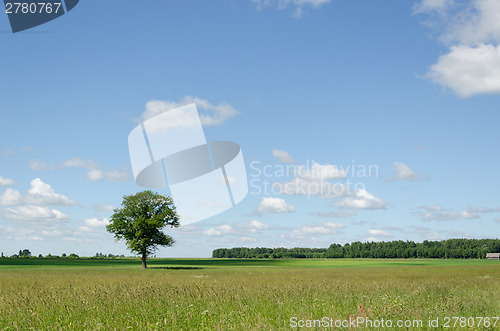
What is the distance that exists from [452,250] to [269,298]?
661 ft

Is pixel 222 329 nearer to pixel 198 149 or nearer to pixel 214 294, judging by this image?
pixel 214 294

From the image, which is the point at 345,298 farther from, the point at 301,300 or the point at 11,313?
the point at 11,313

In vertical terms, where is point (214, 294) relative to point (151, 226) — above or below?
below

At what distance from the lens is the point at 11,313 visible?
433 inches

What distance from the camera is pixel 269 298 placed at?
40.0 ft

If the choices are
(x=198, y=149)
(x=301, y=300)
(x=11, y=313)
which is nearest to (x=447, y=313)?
(x=301, y=300)

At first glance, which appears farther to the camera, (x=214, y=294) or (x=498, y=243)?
(x=498, y=243)

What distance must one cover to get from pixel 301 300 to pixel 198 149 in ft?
54.8

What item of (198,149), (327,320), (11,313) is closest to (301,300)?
(327,320)

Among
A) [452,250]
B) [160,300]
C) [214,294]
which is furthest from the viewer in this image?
[452,250]

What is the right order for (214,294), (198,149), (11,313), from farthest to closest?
(198,149) → (214,294) → (11,313)

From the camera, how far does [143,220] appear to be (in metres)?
58.8

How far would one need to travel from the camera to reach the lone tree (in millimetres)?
58906

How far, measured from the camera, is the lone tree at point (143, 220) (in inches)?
2319
